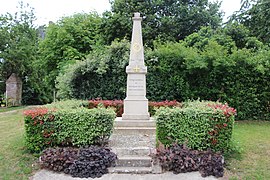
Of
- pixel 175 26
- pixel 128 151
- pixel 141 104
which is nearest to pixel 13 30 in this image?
pixel 175 26

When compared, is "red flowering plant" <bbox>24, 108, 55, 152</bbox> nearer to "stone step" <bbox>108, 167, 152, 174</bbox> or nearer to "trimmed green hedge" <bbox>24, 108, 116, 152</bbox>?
"trimmed green hedge" <bbox>24, 108, 116, 152</bbox>

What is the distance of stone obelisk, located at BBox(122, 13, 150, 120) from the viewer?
7949mm

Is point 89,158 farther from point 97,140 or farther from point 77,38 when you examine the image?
point 77,38

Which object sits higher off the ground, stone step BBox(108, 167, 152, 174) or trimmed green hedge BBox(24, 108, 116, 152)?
trimmed green hedge BBox(24, 108, 116, 152)

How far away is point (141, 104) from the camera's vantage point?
7.99 metres

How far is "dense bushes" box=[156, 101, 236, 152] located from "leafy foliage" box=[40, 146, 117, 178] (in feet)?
3.90

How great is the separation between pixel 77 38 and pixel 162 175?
1381cm

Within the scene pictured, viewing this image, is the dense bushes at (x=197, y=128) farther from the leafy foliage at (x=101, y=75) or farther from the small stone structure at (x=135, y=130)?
the leafy foliage at (x=101, y=75)

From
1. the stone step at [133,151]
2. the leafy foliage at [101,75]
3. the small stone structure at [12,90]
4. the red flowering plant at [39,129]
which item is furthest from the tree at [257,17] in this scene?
the small stone structure at [12,90]

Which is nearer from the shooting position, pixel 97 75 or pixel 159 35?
pixel 97 75

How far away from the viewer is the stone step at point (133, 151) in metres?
4.90

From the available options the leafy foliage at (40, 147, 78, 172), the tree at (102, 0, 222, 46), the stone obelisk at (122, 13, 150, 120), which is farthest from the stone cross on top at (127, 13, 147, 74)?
the tree at (102, 0, 222, 46)

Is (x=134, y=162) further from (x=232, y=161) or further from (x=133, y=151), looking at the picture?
(x=232, y=161)

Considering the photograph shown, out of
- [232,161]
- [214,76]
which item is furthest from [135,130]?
[214,76]
